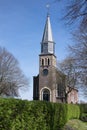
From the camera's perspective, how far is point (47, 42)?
95.3 m

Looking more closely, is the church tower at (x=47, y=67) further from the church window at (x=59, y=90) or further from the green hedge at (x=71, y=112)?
the green hedge at (x=71, y=112)

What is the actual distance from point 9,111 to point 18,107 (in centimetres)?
113

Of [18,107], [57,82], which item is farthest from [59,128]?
[57,82]

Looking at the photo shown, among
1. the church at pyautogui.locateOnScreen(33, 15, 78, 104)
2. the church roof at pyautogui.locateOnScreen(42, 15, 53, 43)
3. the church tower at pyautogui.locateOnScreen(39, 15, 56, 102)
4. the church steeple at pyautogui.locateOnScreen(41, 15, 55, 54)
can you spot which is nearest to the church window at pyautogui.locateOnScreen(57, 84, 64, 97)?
the church at pyautogui.locateOnScreen(33, 15, 78, 104)

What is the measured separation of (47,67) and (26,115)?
7588 cm

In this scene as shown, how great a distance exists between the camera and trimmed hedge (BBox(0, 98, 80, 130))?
1490cm

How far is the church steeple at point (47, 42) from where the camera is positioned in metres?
95.7

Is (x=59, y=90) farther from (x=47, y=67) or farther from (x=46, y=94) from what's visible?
(x=47, y=67)

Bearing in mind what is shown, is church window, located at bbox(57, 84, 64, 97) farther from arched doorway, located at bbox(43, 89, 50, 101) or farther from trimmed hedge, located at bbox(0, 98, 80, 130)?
trimmed hedge, located at bbox(0, 98, 80, 130)

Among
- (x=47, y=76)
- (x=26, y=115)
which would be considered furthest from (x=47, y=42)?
(x=26, y=115)

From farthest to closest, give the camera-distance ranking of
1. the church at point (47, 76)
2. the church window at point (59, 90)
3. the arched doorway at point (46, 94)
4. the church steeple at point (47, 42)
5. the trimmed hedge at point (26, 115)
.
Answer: the church steeple at point (47, 42) → the arched doorway at point (46, 94) → the church at point (47, 76) → the church window at point (59, 90) → the trimmed hedge at point (26, 115)

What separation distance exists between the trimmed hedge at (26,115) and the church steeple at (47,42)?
72294mm

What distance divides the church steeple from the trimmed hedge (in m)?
72.3

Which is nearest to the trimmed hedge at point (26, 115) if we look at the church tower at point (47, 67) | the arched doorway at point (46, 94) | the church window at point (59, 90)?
the church window at point (59, 90)
